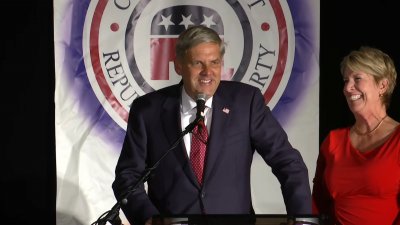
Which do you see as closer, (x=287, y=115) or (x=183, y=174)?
(x=183, y=174)

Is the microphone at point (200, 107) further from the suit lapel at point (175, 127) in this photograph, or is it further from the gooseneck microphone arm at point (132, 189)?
the suit lapel at point (175, 127)

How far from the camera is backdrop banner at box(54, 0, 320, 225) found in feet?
12.9

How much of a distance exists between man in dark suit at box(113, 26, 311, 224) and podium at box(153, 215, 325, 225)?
2.12 feet

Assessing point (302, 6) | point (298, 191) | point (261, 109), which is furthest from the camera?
point (302, 6)

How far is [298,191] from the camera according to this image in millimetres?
2842

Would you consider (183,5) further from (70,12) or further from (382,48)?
(382,48)

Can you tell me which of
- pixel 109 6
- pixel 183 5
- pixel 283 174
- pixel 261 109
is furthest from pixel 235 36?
pixel 283 174

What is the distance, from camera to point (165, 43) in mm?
3969

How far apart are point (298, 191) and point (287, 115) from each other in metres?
1.15

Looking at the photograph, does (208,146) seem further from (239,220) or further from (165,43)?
(165,43)

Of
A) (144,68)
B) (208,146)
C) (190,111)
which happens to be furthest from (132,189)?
(144,68)

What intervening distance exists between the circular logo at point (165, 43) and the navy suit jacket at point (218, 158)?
85 cm

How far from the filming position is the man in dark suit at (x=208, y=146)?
116 inches
